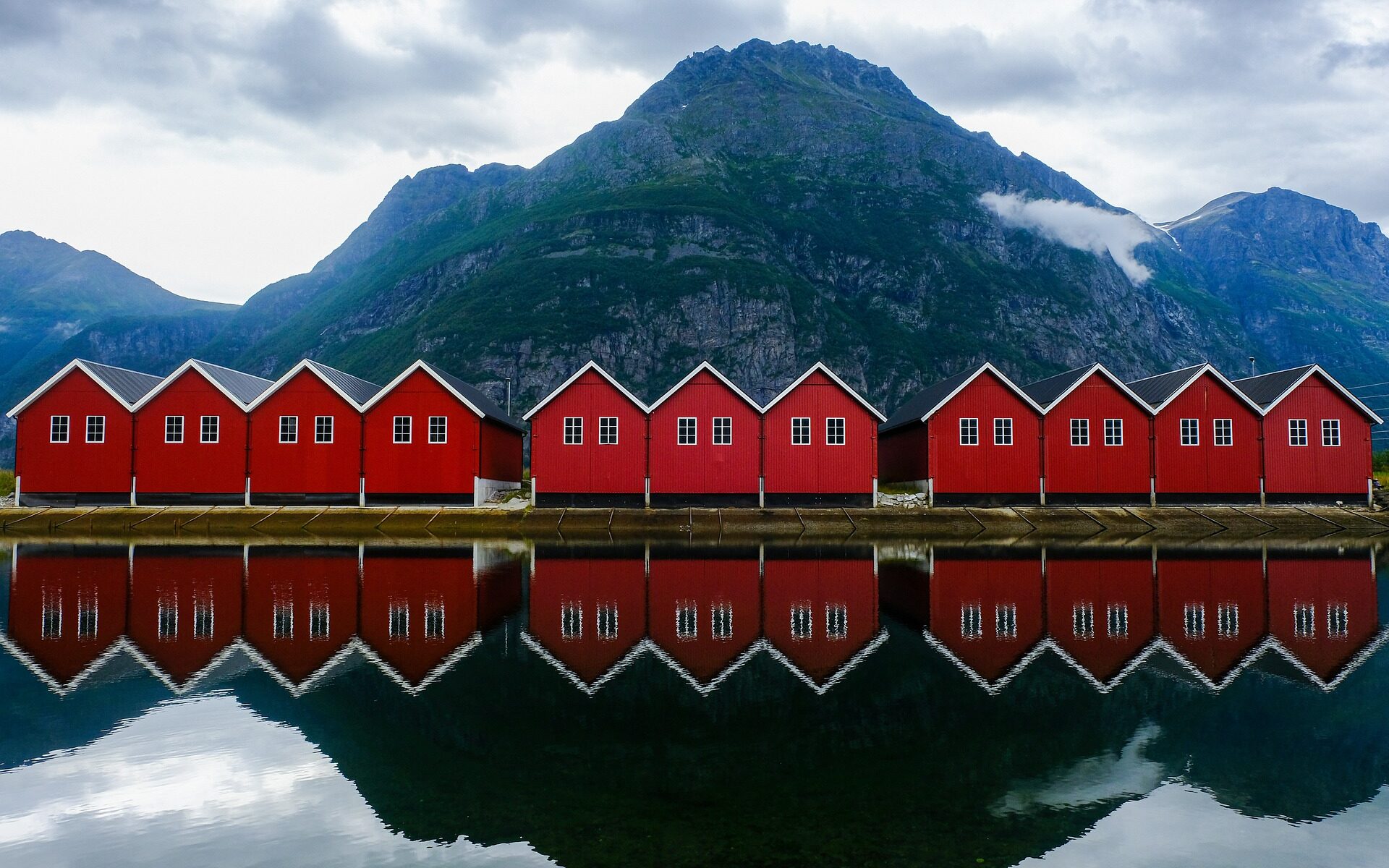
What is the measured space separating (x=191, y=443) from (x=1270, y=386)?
5871cm

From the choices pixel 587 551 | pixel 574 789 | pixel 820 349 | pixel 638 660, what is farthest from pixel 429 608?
pixel 820 349

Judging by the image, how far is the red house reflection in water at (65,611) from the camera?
1476 centimetres

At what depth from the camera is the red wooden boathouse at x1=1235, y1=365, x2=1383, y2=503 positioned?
47.6m

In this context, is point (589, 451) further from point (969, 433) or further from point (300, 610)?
point (300, 610)

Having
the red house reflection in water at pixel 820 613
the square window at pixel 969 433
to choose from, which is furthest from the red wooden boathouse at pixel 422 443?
the square window at pixel 969 433

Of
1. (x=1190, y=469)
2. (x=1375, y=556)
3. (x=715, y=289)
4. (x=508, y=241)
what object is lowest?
(x=1375, y=556)

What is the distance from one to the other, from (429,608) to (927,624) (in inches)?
423

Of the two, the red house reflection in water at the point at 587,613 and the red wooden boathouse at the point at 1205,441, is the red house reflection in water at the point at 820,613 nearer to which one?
the red house reflection in water at the point at 587,613

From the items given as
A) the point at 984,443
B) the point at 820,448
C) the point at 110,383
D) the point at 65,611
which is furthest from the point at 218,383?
the point at 984,443

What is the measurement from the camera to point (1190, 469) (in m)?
47.5

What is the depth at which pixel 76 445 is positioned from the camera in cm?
4553

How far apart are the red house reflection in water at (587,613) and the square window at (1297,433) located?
38.9m

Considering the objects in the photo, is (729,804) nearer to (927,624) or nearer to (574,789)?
(574,789)

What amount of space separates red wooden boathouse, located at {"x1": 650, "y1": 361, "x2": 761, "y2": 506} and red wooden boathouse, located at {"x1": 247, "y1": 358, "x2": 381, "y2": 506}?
15.7 meters
